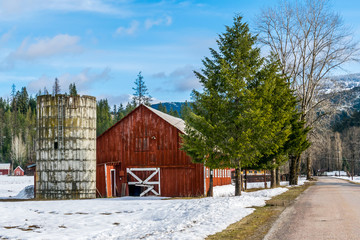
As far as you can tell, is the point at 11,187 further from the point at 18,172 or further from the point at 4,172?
the point at 4,172

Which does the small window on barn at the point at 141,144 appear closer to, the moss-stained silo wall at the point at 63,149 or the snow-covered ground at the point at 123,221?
the moss-stained silo wall at the point at 63,149

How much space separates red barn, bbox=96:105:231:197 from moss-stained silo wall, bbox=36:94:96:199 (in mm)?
2605

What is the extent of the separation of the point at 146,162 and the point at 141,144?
1.47 m

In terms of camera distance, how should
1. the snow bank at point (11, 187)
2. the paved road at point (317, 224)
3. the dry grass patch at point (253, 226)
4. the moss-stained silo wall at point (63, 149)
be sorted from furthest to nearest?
the snow bank at point (11, 187) → the moss-stained silo wall at point (63, 149) → the dry grass patch at point (253, 226) → the paved road at point (317, 224)

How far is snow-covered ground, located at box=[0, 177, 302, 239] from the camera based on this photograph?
1171 cm

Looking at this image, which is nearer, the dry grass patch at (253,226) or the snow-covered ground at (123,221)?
the dry grass patch at (253,226)

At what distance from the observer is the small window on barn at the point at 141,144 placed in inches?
1190

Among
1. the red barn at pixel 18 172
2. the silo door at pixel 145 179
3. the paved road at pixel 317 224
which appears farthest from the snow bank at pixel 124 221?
the red barn at pixel 18 172

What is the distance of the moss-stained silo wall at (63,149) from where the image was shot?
26.7 meters

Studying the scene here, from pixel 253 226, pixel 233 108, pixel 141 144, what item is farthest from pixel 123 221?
pixel 141 144

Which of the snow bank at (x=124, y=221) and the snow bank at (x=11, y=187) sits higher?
the snow bank at (x=124, y=221)

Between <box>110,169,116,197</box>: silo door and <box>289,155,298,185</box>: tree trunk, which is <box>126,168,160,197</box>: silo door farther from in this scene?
<box>289,155,298,185</box>: tree trunk

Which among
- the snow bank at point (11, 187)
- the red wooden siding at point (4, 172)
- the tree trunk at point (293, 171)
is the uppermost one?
the tree trunk at point (293, 171)

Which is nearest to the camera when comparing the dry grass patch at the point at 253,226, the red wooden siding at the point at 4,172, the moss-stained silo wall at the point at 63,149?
the dry grass patch at the point at 253,226
